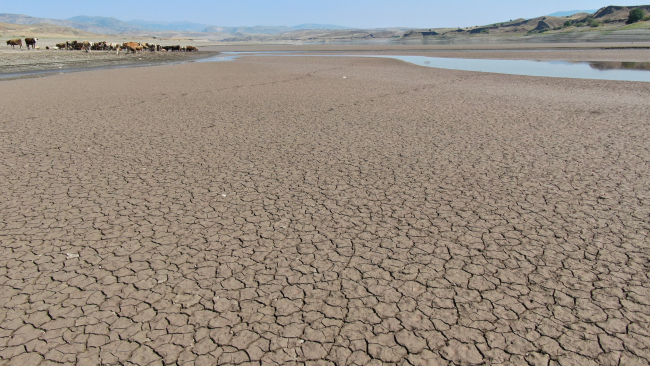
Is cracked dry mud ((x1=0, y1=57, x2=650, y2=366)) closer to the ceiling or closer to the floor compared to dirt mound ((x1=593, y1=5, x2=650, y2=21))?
closer to the floor

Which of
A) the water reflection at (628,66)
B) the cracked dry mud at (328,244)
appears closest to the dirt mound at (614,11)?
the water reflection at (628,66)

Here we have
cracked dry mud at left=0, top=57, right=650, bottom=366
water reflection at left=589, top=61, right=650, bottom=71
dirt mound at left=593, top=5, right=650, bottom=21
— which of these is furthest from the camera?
dirt mound at left=593, top=5, right=650, bottom=21

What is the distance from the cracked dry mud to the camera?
8.54 feet

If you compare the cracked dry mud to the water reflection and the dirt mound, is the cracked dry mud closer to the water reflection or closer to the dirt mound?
the water reflection

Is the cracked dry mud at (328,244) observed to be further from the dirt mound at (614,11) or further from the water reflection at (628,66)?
the dirt mound at (614,11)

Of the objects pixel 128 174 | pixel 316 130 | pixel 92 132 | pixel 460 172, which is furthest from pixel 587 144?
pixel 92 132

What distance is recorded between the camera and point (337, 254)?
11.8 ft

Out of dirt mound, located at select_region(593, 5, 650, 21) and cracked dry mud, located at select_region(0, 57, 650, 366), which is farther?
dirt mound, located at select_region(593, 5, 650, 21)

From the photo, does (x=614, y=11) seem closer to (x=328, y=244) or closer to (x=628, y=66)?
(x=628, y=66)

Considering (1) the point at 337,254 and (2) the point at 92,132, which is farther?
(2) the point at 92,132

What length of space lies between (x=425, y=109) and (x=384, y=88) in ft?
13.8

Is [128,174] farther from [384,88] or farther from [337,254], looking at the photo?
[384,88]

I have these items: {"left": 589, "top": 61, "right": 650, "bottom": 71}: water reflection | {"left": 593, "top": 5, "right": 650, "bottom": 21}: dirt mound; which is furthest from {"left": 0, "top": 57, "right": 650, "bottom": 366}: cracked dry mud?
{"left": 593, "top": 5, "right": 650, "bottom": 21}: dirt mound

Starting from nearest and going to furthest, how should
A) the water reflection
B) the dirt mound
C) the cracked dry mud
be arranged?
1. the cracked dry mud
2. the water reflection
3. the dirt mound
